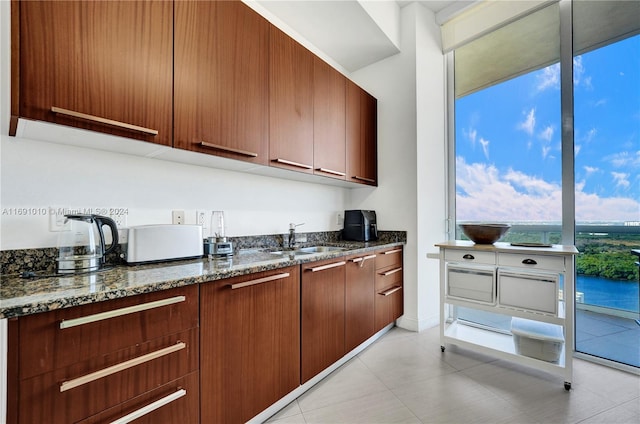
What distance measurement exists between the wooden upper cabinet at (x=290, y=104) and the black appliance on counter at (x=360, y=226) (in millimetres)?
836

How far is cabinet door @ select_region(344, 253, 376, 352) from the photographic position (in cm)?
194

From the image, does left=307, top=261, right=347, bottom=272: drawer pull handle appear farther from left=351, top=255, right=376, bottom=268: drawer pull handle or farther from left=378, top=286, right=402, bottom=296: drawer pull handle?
left=378, top=286, right=402, bottom=296: drawer pull handle

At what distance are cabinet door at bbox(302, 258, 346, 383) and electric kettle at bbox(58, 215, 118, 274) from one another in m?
0.96

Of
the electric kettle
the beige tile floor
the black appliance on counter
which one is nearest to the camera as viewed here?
the electric kettle

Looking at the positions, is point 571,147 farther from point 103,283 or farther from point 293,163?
point 103,283

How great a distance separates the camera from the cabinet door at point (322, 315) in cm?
158

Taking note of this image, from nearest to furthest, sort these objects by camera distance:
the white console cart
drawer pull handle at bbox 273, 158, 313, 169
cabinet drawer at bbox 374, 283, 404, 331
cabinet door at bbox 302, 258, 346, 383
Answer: cabinet door at bbox 302, 258, 346, 383 < the white console cart < drawer pull handle at bbox 273, 158, 313, 169 < cabinet drawer at bbox 374, 283, 404, 331

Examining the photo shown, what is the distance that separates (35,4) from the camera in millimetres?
951

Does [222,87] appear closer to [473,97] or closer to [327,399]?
[327,399]

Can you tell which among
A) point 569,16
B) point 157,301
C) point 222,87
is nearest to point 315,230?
point 222,87

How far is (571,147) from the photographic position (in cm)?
216

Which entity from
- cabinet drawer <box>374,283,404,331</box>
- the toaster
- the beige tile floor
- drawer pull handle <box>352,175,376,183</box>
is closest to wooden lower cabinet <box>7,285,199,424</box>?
the toaster

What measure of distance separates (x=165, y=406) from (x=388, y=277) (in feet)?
6.12

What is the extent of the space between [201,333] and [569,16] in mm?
3378
